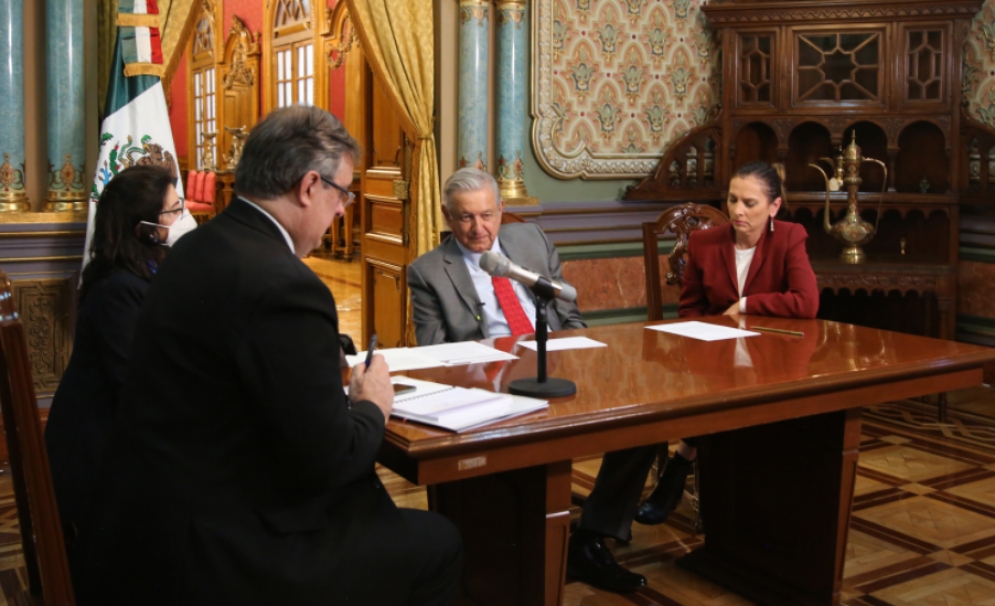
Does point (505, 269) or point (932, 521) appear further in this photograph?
point (932, 521)

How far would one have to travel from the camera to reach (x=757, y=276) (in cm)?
340

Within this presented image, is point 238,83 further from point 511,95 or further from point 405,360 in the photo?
point 405,360

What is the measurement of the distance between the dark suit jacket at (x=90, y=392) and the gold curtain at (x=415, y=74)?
8.71 feet

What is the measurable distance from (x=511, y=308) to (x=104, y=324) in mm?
1276

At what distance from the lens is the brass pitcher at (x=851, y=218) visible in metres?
5.07

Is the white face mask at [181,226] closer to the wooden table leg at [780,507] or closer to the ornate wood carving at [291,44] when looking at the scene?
the wooden table leg at [780,507]

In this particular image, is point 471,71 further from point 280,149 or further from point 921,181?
point 280,149

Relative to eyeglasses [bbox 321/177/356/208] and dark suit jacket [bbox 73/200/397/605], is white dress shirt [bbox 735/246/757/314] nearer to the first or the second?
eyeglasses [bbox 321/177/356/208]

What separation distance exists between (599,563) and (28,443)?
1765mm

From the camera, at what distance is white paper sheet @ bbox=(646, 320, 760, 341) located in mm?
2861

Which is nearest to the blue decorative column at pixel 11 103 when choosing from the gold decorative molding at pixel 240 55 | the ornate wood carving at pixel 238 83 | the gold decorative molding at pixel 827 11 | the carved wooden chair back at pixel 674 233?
the carved wooden chair back at pixel 674 233

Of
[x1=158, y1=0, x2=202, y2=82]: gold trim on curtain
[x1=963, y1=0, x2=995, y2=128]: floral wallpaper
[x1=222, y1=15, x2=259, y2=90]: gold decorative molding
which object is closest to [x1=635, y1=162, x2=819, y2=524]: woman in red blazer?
[x1=963, y1=0, x2=995, y2=128]: floral wallpaper

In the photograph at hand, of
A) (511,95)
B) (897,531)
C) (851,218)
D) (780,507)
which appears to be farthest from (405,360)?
(851,218)

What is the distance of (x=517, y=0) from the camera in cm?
506
